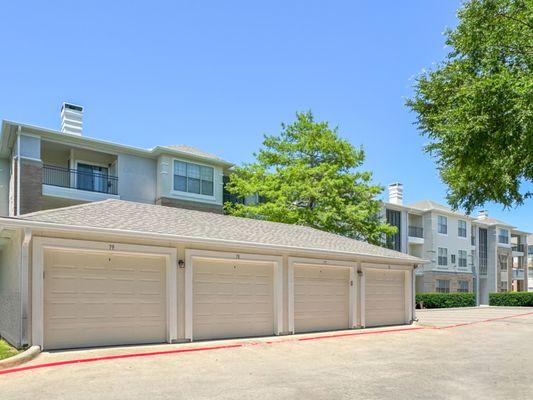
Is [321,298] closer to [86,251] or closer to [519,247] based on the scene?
[86,251]

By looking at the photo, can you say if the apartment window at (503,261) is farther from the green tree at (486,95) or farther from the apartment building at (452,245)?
the green tree at (486,95)

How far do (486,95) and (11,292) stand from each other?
42.3 ft

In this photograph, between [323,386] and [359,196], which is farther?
[359,196]

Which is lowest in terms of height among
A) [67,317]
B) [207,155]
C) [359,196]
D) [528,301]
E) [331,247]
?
[528,301]

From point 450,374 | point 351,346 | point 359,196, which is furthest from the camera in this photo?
point 359,196

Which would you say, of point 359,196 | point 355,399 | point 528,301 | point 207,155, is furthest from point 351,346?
point 528,301

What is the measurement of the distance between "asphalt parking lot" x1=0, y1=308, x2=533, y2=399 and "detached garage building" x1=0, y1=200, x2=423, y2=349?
82 centimetres

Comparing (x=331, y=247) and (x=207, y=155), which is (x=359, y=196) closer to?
(x=207, y=155)

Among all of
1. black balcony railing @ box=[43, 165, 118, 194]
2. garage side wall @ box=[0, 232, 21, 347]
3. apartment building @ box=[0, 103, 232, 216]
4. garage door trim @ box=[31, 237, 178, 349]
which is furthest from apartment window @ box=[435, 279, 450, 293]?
garage side wall @ box=[0, 232, 21, 347]

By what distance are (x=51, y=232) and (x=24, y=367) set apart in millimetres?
3138

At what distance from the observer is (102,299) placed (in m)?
11.8

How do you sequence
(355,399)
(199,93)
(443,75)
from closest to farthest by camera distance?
1. (355,399)
2. (443,75)
3. (199,93)

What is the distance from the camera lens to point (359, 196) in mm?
28719

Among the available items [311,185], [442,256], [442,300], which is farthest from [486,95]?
[442,256]
